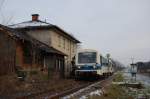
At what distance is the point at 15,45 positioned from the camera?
1005 inches

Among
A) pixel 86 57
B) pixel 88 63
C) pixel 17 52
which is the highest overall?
pixel 17 52

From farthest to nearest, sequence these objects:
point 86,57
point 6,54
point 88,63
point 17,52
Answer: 1. point 86,57
2. point 88,63
3. point 17,52
4. point 6,54

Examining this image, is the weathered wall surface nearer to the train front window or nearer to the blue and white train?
the blue and white train

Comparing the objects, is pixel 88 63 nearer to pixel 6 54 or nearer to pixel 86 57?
pixel 86 57

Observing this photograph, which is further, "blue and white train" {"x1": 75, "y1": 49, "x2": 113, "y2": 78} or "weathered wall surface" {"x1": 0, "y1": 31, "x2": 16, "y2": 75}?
"blue and white train" {"x1": 75, "y1": 49, "x2": 113, "y2": 78}

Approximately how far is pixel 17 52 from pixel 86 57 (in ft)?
26.7

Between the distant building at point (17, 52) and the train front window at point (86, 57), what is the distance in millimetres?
2988

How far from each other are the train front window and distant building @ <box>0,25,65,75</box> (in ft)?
9.80

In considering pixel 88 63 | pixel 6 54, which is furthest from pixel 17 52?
pixel 88 63

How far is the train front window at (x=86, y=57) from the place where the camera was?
31.3m

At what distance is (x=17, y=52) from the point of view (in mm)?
26062

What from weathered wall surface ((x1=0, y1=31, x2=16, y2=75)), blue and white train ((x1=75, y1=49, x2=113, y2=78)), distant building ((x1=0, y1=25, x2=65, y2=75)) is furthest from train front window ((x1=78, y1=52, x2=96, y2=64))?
weathered wall surface ((x1=0, y1=31, x2=16, y2=75))

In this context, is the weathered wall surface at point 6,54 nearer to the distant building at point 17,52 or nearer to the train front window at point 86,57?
the distant building at point 17,52

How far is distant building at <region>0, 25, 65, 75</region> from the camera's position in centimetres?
2411
